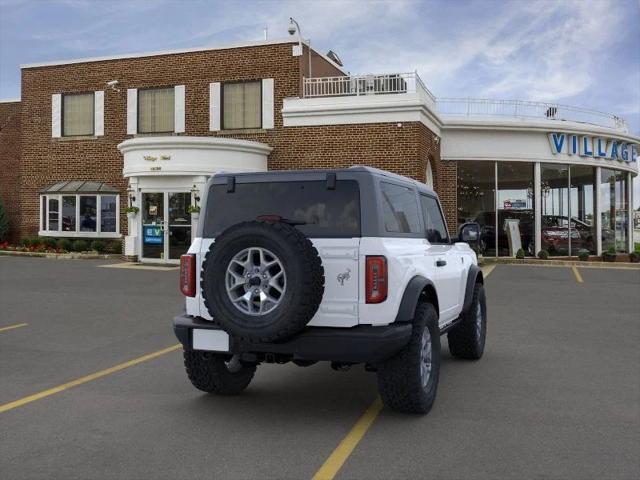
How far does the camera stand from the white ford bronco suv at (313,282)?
→ 451cm

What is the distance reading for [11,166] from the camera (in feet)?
88.9

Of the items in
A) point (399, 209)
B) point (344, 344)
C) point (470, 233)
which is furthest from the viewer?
point (470, 233)

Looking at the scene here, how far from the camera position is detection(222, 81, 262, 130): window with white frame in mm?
22484

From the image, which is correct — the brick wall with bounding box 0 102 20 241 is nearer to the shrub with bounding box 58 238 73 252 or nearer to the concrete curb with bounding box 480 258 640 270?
the shrub with bounding box 58 238 73 252

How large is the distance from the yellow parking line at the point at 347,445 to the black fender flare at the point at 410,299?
85cm

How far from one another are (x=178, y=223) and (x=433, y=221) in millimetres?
14681

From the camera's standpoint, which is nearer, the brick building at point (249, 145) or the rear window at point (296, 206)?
the rear window at point (296, 206)

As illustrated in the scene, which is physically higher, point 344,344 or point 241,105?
point 241,105

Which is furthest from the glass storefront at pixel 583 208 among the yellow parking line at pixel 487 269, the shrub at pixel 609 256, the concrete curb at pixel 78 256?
the concrete curb at pixel 78 256

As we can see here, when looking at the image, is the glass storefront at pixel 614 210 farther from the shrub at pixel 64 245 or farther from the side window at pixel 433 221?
the side window at pixel 433 221

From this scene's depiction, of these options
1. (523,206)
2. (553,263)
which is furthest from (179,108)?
(553,263)

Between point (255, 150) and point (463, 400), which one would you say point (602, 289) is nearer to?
point (463, 400)

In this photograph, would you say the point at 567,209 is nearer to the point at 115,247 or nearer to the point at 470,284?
the point at 115,247

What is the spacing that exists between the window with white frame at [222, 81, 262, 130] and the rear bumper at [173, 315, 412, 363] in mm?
18455
